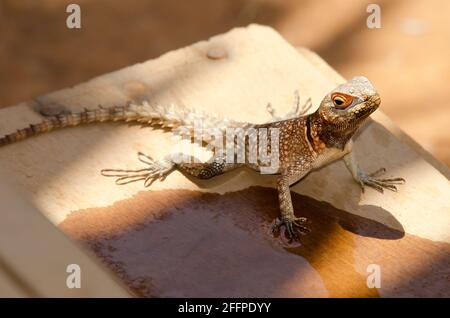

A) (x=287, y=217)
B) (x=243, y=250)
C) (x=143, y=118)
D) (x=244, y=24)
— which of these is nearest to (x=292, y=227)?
(x=287, y=217)

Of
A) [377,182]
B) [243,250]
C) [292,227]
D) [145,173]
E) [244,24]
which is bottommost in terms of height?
[243,250]

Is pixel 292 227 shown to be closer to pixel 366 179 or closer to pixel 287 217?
pixel 287 217

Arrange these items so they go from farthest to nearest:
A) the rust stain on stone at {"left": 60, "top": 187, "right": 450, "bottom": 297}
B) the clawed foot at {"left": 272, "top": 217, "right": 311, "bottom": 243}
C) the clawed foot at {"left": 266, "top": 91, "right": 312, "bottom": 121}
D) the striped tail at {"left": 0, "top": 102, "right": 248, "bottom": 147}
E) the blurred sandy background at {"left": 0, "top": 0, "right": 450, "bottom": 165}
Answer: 1. the blurred sandy background at {"left": 0, "top": 0, "right": 450, "bottom": 165}
2. the clawed foot at {"left": 266, "top": 91, "right": 312, "bottom": 121}
3. the striped tail at {"left": 0, "top": 102, "right": 248, "bottom": 147}
4. the clawed foot at {"left": 272, "top": 217, "right": 311, "bottom": 243}
5. the rust stain on stone at {"left": 60, "top": 187, "right": 450, "bottom": 297}

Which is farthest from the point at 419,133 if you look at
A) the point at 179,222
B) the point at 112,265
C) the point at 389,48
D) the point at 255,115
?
the point at 112,265

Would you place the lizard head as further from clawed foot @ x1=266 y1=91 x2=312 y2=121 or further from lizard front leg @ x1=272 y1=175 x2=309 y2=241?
clawed foot @ x1=266 y1=91 x2=312 y2=121

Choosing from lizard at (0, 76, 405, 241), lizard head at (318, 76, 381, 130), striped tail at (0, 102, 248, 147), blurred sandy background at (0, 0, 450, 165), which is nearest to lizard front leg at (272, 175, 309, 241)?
lizard at (0, 76, 405, 241)

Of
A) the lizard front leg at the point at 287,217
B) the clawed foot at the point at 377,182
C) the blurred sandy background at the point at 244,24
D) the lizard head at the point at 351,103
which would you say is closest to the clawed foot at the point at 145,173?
the lizard front leg at the point at 287,217

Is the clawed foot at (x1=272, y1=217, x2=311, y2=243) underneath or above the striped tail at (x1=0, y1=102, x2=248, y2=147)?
underneath
